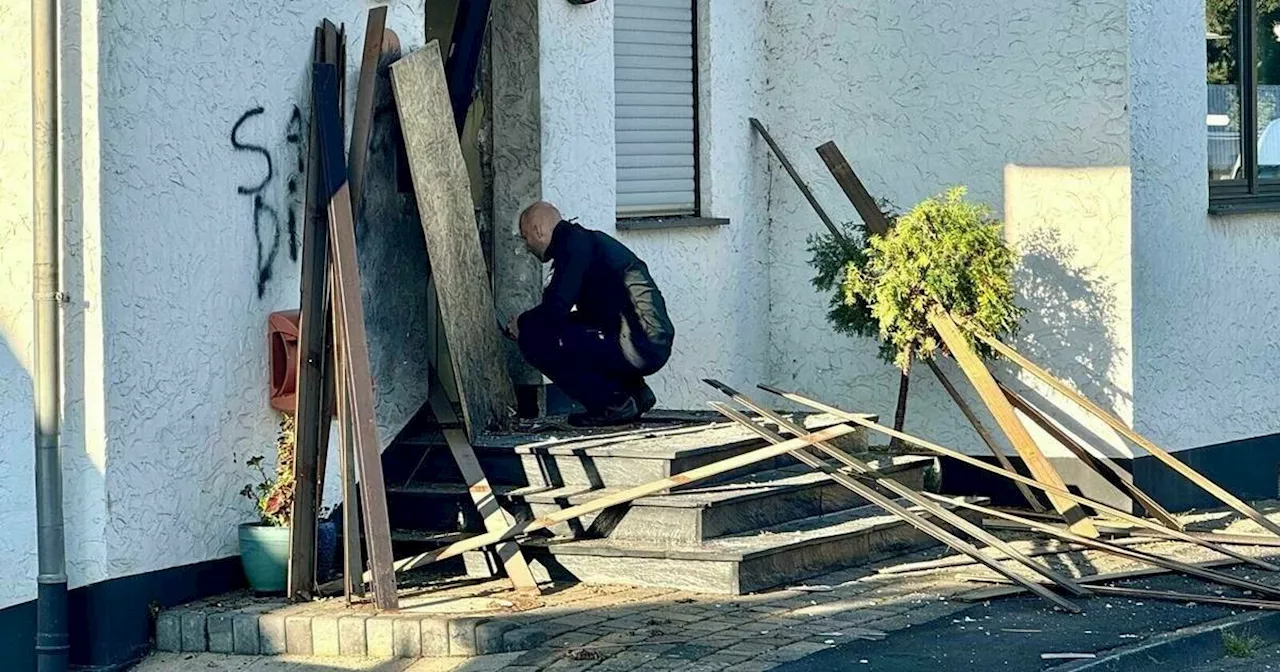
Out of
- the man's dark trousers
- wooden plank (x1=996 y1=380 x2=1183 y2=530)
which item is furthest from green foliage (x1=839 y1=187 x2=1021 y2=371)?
the man's dark trousers

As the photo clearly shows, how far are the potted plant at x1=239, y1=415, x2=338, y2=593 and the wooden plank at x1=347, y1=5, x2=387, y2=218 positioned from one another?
3.76 feet

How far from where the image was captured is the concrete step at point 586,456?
9109 mm

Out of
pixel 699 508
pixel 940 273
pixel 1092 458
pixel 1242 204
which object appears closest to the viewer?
pixel 699 508

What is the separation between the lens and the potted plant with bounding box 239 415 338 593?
8352mm

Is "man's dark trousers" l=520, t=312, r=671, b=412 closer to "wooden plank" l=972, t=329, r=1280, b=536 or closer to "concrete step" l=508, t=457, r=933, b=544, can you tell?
"concrete step" l=508, t=457, r=933, b=544

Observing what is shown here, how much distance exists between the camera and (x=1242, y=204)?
481 inches

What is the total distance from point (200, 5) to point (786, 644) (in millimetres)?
3534

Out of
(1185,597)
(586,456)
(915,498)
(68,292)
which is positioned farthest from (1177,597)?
(68,292)

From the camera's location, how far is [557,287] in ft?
32.1

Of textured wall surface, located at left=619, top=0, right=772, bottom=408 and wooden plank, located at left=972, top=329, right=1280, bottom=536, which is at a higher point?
textured wall surface, located at left=619, top=0, right=772, bottom=408

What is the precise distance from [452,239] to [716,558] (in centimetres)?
224

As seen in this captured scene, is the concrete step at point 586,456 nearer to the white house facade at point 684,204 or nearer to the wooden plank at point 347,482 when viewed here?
the white house facade at point 684,204

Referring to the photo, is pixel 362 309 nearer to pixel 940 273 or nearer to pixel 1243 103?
pixel 940 273

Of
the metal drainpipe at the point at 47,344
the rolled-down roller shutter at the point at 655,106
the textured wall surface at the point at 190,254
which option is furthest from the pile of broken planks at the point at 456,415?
the rolled-down roller shutter at the point at 655,106
